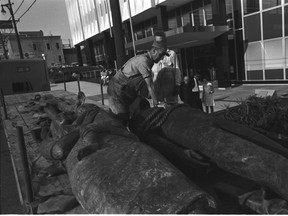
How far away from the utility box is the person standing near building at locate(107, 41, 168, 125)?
11.4 meters

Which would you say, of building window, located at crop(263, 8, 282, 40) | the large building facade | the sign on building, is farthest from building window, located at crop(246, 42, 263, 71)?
A: the sign on building

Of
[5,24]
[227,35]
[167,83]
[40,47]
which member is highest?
[40,47]

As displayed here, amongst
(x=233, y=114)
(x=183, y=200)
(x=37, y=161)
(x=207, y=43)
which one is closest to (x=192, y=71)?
(x=207, y=43)

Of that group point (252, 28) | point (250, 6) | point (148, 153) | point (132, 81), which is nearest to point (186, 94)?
point (132, 81)

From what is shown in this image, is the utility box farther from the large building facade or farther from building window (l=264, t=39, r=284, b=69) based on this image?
building window (l=264, t=39, r=284, b=69)

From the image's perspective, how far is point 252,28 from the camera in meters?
15.3

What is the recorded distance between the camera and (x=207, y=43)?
18.3 metres

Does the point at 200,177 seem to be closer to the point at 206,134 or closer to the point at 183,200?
the point at 206,134

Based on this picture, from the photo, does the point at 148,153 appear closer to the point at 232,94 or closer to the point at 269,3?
the point at 232,94

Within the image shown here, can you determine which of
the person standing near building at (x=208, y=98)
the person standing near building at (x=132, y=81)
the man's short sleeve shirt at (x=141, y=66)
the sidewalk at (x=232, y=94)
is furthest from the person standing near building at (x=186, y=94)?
the man's short sleeve shirt at (x=141, y=66)

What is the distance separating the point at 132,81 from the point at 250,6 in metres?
14.3

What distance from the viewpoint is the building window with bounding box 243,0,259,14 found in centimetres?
1483

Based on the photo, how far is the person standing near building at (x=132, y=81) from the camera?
3525 mm

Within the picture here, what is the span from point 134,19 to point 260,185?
70.4ft
